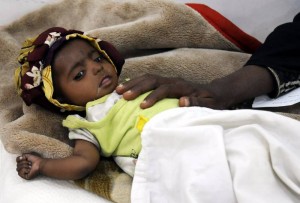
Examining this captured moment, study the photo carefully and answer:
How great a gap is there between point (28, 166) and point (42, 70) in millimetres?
209

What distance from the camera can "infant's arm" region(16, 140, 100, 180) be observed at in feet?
2.49

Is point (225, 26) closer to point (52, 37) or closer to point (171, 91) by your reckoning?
point (171, 91)

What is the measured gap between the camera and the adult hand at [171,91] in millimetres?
833

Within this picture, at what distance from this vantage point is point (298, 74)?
3.20 feet

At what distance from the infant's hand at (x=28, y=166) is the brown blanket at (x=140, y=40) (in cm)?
8

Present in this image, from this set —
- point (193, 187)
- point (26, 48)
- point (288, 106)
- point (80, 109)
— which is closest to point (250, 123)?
point (193, 187)

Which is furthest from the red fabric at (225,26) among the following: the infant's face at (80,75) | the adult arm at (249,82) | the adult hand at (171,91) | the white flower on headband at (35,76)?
the white flower on headband at (35,76)

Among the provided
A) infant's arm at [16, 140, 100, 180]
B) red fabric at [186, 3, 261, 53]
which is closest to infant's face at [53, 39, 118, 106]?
infant's arm at [16, 140, 100, 180]

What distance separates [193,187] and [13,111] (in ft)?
1.61

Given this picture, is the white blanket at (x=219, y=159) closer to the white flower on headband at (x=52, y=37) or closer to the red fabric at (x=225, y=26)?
the white flower on headband at (x=52, y=37)

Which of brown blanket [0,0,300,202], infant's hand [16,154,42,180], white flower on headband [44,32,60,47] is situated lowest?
infant's hand [16,154,42,180]

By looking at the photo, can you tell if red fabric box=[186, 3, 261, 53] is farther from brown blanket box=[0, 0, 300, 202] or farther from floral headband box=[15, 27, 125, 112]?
floral headband box=[15, 27, 125, 112]

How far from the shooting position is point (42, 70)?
87 centimetres

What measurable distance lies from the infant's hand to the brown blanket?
0.08 m
